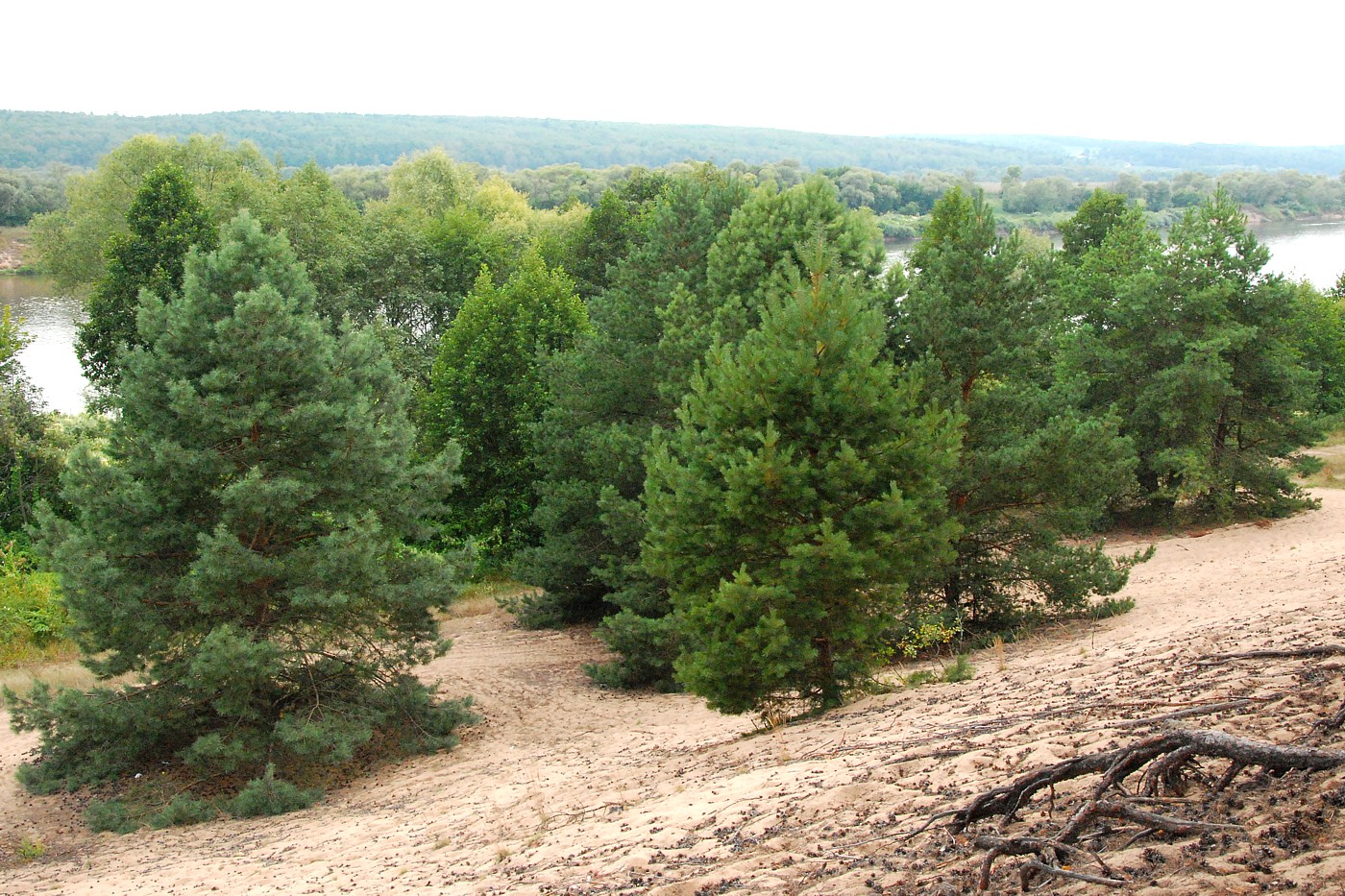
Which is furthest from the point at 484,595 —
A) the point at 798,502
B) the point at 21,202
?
the point at 21,202

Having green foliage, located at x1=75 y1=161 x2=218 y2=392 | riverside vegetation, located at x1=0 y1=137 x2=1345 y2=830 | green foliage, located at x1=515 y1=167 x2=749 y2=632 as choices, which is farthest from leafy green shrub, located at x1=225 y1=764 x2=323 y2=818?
green foliage, located at x1=75 y1=161 x2=218 y2=392

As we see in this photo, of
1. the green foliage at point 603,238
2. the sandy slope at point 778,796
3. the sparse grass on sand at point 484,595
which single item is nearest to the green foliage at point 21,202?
the green foliage at point 603,238

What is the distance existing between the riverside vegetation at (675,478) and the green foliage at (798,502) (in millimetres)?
41

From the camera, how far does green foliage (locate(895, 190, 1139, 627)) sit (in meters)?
15.8

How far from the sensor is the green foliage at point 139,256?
36031 millimetres

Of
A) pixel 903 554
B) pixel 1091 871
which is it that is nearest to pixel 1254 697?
pixel 1091 871

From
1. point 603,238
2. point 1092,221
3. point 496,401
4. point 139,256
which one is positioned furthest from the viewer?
point 603,238

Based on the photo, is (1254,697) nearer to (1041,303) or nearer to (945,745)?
(945,745)

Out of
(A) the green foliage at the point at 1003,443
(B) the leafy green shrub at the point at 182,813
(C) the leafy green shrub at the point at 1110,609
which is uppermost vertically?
(A) the green foliage at the point at 1003,443

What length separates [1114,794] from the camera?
18.0ft

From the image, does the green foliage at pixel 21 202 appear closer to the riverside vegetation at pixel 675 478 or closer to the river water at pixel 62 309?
the river water at pixel 62 309

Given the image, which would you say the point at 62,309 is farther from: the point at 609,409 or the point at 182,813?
the point at 182,813

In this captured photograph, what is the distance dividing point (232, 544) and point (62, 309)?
205ft

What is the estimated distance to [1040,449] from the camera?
15.6 metres
